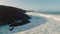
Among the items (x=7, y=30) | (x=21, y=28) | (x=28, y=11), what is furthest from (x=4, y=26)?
(x=28, y=11)

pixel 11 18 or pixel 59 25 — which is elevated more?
pixel 11 18

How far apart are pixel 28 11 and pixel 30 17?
39cm

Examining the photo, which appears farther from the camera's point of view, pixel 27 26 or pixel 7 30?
pixel 27 26

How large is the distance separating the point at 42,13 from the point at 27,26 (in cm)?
73

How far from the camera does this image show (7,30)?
2055 mm

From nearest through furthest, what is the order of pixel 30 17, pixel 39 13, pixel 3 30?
pixel 3 30, pixel 30 17, pixel 39 13

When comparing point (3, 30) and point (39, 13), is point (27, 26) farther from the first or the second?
point (39, 13)

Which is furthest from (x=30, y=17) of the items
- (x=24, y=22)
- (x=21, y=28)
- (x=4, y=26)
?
(x=4, y=26)

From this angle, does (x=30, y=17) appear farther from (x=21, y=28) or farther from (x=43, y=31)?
(x=43, y=31)

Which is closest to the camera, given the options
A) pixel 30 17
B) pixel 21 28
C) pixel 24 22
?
pixel 21 28

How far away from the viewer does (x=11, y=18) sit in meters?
2.26

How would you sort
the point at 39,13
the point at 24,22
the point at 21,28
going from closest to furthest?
the point at 21,28 < the point at 24,22 < the point at 39,13

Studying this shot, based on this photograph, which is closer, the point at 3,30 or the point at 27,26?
the point at 3,30

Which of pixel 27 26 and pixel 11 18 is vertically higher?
pixel 11 18
